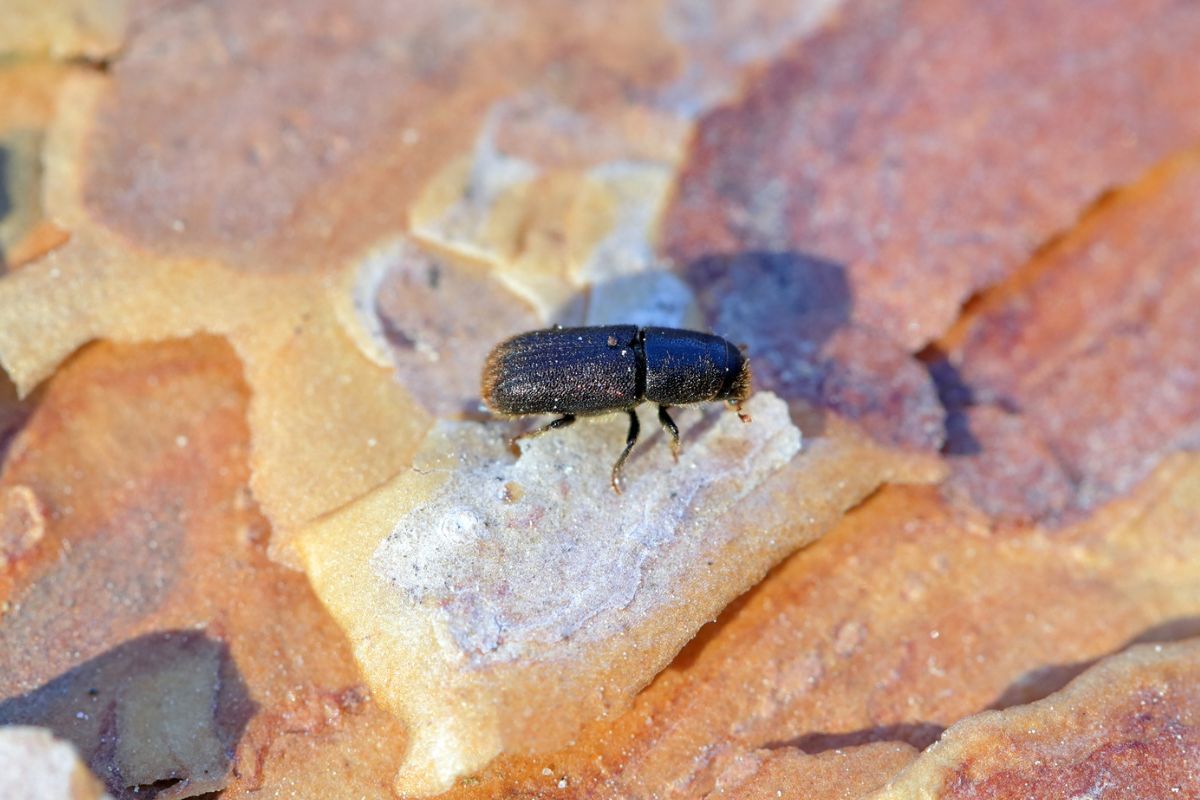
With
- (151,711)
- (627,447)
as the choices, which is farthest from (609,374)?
(151,711)

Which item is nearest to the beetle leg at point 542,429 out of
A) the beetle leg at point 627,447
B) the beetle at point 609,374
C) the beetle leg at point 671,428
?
the beetle at point 609,374

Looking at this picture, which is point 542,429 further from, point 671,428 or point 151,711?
point 151,711

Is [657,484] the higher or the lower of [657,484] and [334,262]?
the lower

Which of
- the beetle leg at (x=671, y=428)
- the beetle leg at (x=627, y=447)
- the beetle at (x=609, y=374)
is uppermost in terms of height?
the beetle at (x=609, y=374)

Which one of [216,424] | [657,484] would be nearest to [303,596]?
[216,424]

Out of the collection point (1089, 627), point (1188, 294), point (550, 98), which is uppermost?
point (550, 98)

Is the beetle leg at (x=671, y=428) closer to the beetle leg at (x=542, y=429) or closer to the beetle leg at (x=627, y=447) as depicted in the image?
the beetle leg at (x=627, y=447)

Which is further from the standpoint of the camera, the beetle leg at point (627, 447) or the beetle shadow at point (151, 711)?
the beetle leg at point (627, 447)

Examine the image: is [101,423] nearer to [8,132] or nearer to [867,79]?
[8,132]

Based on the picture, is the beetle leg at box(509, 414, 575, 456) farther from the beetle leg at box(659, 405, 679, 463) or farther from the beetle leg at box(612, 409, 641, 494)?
the beetle leg at box(659, 405, 679, 463)
